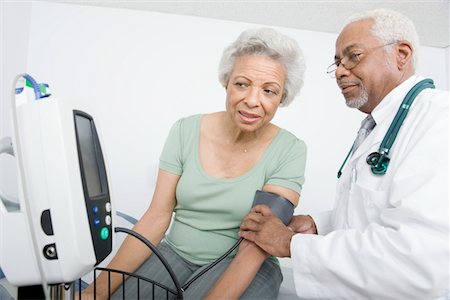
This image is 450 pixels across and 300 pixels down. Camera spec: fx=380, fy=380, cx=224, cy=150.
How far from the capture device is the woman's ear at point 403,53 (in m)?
1.14

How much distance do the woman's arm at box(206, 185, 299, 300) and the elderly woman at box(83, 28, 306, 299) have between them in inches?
3.1

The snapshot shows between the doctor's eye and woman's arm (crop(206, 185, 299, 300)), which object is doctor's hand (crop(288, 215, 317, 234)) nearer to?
woman's arm (crop(206, 185, 299, 300))

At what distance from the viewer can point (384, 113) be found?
111 cm

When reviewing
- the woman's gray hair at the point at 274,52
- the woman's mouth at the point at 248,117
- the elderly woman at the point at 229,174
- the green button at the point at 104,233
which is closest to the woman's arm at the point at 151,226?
the elderly woman at the point at 229,174

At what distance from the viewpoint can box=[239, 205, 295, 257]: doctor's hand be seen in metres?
1.01

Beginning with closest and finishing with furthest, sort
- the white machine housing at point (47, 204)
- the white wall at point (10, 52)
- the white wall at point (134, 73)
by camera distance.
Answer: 1. the white machine housing at point (47, 204)
2. the white wall at point (10, 52)
3. the white wall at point (134, 73)

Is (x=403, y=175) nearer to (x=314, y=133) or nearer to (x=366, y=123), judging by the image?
(x=366, y=123)

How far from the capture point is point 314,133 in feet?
8.20

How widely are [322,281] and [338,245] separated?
11 centimetres

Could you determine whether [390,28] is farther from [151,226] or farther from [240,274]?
[151,226]

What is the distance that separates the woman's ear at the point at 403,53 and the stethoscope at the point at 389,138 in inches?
6.1

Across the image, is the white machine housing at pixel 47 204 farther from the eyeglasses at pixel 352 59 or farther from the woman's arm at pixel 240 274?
the eyeglasses at pixel 352 59

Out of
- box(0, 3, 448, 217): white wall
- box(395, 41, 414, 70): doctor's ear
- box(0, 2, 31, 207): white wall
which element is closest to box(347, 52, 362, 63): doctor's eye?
box(395, 41, 414, 70): doctor's ear

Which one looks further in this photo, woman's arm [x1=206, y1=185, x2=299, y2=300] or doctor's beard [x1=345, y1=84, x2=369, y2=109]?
doctor's beard [x1=345, y1=84, x2=369, y2=109]
